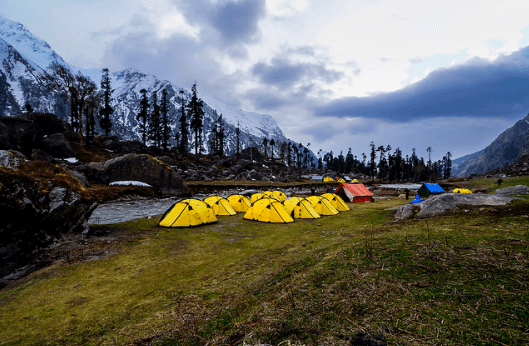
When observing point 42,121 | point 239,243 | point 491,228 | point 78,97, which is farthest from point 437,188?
point 42,121

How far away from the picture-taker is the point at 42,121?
43.3 meters

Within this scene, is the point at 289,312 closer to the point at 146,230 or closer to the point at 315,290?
the point at 315,290

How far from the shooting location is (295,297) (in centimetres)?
475

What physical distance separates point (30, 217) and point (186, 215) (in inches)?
300

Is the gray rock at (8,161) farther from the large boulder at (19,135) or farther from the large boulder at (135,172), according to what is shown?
the large boulder at (19,135)

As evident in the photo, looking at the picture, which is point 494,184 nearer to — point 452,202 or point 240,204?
point 452,202

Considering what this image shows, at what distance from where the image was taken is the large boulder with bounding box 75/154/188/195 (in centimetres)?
3225

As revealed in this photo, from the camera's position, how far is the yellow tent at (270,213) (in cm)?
1812

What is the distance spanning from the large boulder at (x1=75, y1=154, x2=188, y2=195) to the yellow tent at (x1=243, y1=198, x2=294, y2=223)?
Answer: 20233 mm

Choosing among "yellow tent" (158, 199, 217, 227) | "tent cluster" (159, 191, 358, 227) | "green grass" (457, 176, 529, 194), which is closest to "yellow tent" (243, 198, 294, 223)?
"tent cluster" (159, 191, 358, 227)

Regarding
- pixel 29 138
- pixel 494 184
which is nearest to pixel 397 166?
pixel 494 184

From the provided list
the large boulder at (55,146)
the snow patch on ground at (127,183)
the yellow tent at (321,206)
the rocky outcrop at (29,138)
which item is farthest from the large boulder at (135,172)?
the yellow tent at (321,206)

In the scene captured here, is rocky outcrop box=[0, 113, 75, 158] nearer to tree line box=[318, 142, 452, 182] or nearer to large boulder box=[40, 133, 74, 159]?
large boulder box=[40, 133, 74, 159]

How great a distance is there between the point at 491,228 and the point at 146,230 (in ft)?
55.2
